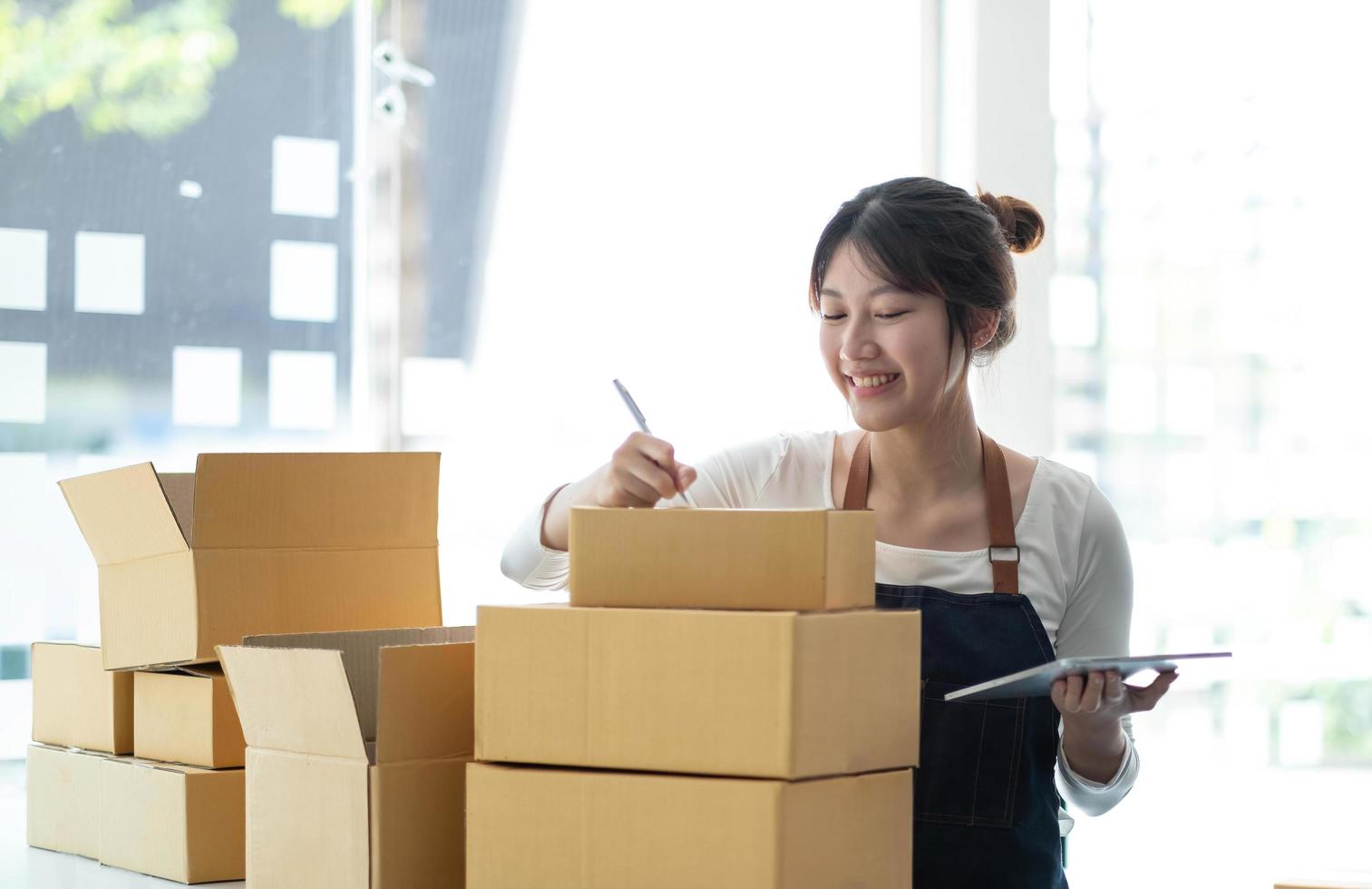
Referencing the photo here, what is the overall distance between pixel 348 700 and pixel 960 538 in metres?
0.69

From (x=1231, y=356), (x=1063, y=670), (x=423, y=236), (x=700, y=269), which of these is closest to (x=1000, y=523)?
(x=1063, y=670)

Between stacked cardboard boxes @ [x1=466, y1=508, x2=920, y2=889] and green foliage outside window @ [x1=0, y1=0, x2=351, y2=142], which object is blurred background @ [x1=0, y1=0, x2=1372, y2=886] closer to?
green foliage outside window @ [x1=0, y1=0, x2=351, y2=142]

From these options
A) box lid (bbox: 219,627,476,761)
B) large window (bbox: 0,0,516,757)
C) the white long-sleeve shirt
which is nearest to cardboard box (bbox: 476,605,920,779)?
box lid (bbox: 219,627,476,761)

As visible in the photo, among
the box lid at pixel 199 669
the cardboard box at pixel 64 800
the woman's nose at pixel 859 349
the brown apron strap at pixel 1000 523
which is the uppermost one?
the woman's nose at pixel 859 349

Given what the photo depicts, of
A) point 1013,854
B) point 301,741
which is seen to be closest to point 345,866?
point 301,741

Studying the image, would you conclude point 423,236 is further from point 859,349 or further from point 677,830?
point 677,830

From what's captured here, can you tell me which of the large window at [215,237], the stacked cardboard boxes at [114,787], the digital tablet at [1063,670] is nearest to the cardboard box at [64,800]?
the stacked cardboard boxes at [114,787]

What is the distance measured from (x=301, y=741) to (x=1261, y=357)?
229 centimetres

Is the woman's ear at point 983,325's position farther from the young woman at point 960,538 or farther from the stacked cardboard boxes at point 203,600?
the stacked cardboard boxes at point 203,600

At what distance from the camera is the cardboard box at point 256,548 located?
123cm

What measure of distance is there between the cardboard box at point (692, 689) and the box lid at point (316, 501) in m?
0.44

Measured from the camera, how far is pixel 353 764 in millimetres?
982

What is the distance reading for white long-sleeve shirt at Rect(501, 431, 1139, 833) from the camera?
134 centimetres

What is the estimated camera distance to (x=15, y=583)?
2.10m
